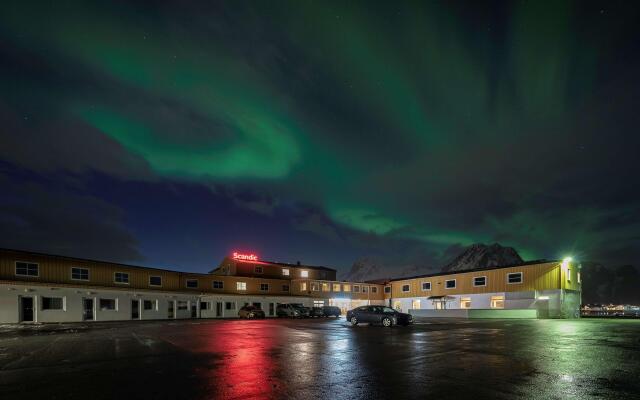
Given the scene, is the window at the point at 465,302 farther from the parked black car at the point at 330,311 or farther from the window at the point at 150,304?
the window at the point at 150,304

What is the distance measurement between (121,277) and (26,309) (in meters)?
11.1

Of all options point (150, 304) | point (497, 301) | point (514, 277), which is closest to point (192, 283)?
point (150, 304)

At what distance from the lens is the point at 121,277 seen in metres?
47.0

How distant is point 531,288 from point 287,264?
40896 mm

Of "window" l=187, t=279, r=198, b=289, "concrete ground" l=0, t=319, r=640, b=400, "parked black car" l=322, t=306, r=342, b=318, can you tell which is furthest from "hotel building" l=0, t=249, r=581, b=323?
"concrete ground" l=0, t=319, r=640, b=400

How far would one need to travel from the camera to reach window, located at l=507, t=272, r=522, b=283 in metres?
49.6

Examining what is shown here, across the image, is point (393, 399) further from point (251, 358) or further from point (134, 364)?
point (134, 364)

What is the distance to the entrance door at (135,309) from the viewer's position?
4616cm

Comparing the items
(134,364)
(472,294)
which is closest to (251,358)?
(134,364)

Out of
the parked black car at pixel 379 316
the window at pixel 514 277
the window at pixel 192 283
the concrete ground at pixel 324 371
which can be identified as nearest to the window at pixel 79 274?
the window at pixel 192 283

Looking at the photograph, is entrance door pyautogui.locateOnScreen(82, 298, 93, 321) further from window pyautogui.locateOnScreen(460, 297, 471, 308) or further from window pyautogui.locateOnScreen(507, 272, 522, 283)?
window pyautogui.locateOnScreen(507, 272, 522, 283)

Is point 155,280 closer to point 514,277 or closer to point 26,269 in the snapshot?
point 26,269

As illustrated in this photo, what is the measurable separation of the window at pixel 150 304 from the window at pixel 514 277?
44605 mm

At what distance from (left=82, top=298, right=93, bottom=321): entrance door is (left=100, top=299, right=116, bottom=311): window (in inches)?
44.6
